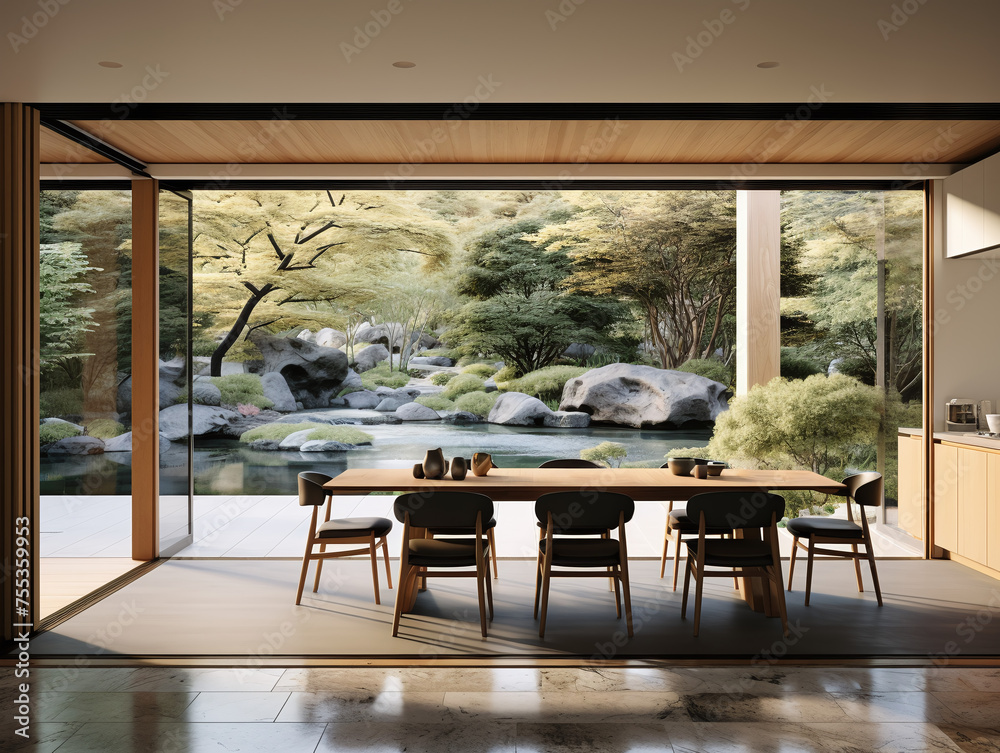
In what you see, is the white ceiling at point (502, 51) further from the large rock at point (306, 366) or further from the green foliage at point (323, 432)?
the green foliage at point (323, 432)

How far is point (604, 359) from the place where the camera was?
11.9m

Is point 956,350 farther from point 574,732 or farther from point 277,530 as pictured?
point 277,530

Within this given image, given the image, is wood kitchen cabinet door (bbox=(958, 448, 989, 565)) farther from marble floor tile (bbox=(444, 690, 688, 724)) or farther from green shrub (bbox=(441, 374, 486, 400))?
green shrub (bbox=(441, 374, 486, 400))

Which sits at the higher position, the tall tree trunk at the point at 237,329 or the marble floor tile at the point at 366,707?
the tall tree trunk at the point at 237,329

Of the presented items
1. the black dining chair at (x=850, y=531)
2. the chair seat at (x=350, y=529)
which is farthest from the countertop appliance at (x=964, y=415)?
the chair seat at (x=350, y=529)

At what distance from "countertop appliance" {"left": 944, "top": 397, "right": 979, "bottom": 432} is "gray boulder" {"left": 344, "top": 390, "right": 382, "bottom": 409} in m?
8.68

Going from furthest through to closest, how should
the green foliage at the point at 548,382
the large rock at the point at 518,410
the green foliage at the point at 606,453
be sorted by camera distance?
the green foliage at the point at 548,382, the large rock at the point at 518,410, the green foliage at the point at 606,453

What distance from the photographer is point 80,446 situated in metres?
6.88

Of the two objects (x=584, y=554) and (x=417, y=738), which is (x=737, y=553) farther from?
(x=417, y=738)

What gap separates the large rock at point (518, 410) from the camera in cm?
1170

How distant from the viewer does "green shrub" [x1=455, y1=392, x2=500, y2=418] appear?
11852 millimetres

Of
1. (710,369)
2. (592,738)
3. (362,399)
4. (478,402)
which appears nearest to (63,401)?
(362,399)

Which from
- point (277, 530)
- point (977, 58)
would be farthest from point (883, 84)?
point (277, 530)

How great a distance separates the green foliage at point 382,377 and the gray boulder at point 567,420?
2567 millimetres
